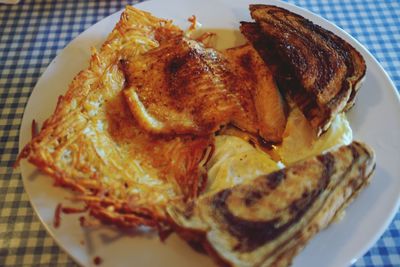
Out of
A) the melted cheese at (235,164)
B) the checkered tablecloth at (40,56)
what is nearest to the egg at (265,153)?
A: the melted cheese at (235,164)

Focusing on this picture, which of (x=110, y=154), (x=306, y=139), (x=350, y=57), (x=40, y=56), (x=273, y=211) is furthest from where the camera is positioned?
(x=40, y=56)

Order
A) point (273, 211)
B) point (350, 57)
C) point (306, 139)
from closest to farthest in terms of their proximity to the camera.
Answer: point (273, 211) → point (306, 139) → point (350, 57)

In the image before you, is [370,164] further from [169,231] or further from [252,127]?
[169,231]

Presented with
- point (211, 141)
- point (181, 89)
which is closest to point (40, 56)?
point (181, 89)

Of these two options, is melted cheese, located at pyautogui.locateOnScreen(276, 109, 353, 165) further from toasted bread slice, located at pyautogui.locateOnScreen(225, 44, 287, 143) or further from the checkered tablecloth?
the checkered tablecloth

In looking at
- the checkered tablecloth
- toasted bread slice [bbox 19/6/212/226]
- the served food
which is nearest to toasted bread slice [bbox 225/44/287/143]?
the served food

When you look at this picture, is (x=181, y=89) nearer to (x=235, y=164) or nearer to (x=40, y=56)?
(x=235, y=164)

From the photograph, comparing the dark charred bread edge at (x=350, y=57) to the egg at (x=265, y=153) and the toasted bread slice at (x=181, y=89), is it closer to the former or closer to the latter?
the egg at (x=265, y=153)
